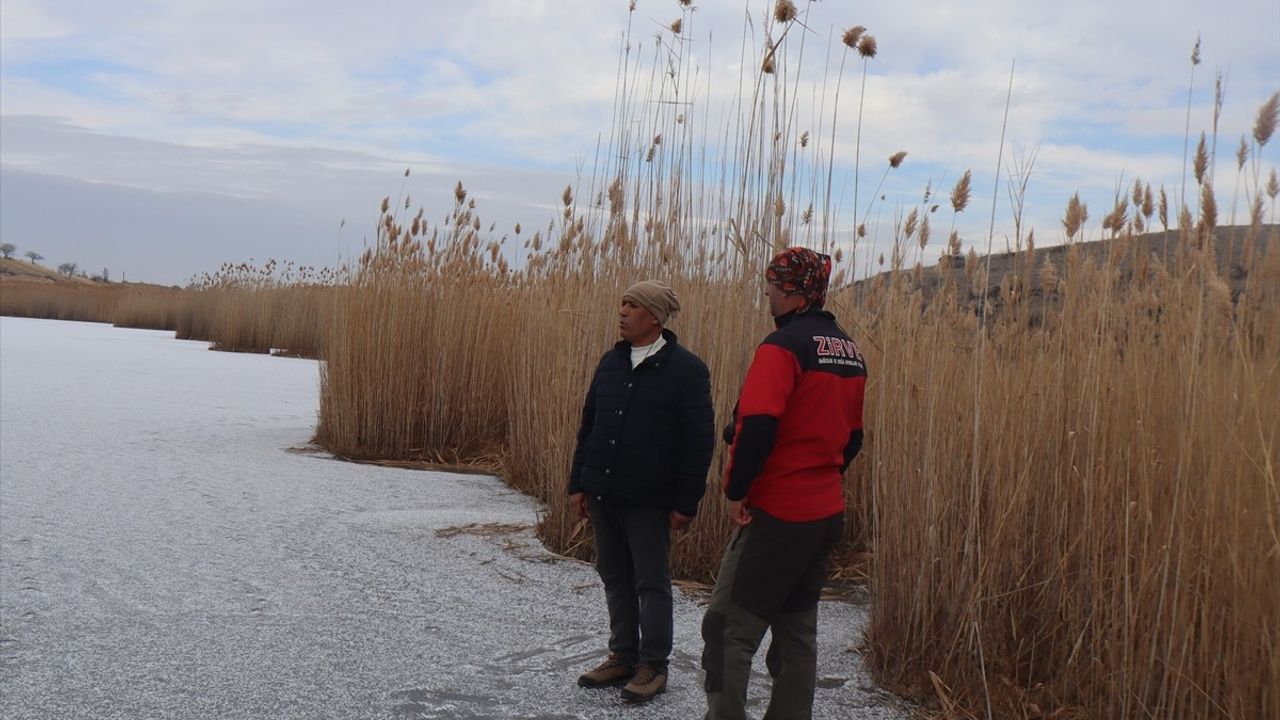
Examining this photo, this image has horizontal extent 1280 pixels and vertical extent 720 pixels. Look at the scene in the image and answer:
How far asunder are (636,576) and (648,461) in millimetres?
355

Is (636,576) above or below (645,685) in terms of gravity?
above

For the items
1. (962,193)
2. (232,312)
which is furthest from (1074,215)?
(232,312)

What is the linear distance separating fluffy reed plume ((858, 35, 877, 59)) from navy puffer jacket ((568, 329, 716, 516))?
4.10 feet

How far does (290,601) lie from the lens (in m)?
3.76

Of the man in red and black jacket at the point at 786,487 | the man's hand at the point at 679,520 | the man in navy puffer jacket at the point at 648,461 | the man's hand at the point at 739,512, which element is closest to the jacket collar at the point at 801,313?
the man in red and black jacket at the point at 786,487

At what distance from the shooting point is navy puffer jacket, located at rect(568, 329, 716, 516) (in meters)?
3.02

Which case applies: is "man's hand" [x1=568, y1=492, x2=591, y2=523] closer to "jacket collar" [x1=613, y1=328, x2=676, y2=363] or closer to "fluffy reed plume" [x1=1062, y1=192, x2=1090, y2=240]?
"jacket collar" [x1=613, y1=328, x2=676, y2=363]

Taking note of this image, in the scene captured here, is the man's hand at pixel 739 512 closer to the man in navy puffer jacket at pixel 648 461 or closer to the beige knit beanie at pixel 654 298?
the man in navy puffer jacket at pixel 648 461

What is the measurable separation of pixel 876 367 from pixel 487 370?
389 centimetres

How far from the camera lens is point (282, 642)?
3.31m

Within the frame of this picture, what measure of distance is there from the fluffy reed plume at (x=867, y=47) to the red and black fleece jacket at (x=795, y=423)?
4.59 feet

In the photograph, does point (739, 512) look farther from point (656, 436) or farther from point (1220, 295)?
point (1220, 295)

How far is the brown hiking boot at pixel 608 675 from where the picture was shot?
3080mm

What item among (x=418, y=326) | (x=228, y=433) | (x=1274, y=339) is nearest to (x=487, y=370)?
(x=418, y=326)
